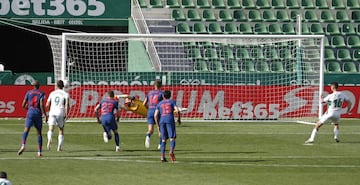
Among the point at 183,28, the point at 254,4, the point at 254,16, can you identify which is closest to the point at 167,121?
the point at 183,28

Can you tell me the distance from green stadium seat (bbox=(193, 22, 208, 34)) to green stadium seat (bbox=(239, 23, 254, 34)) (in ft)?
6.61

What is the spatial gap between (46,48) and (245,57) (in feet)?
38.4

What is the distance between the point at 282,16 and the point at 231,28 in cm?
336

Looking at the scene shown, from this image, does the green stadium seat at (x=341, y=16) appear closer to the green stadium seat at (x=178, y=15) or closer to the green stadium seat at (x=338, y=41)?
the green stadium seat at (x=338, y=41)

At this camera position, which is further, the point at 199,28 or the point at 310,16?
the point at 310,16

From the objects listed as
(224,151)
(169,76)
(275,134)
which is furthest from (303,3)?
(224,151)

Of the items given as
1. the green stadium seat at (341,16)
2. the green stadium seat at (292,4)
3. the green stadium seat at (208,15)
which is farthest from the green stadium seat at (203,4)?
the green stadium seat at (341,16)

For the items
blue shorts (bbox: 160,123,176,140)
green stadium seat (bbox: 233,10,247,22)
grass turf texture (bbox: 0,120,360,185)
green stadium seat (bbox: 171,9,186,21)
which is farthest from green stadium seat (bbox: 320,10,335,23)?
blue shorts (bbox: 160,123,176,140)

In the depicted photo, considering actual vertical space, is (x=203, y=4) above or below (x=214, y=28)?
above

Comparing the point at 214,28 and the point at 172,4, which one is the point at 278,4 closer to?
the point at 214,28

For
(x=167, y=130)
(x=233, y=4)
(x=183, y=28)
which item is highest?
(x=233, y=4)

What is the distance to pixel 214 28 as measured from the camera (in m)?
48.1

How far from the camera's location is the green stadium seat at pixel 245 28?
1907 inches

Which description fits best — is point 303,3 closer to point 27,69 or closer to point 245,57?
point 245,57
